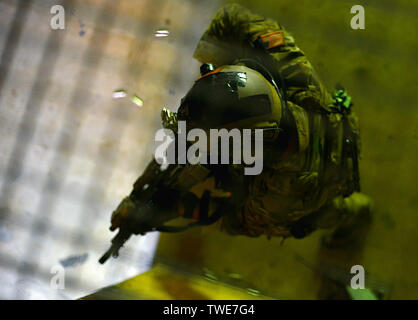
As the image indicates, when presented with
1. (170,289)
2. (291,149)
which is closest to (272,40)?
(291,149)

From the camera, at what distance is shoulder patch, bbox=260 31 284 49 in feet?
2.59

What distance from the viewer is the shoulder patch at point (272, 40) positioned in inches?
31.0

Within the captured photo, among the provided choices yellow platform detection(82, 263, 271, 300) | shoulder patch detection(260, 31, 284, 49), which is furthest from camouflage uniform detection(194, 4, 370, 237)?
yellow platform detection(82, 263, 271, 300)

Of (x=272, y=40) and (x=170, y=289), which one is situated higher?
(x=272, y=40)

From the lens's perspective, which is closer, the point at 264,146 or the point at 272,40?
the point at 264,146

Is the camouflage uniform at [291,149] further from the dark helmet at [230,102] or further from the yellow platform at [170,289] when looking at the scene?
the yellow platform at [170,289]

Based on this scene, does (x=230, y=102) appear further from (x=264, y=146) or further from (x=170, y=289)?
(x=170, y=289)

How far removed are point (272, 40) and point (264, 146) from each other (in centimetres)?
24

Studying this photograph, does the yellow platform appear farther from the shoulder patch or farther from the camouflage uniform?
the shoulder patch

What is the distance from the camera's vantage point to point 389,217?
3.50ft

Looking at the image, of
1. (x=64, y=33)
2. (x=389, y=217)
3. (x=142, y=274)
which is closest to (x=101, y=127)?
(x=64, y=33)

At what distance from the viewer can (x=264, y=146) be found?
0.67m

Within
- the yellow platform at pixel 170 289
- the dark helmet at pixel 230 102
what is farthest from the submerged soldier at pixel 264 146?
the yellow platform at pixel 170 289
